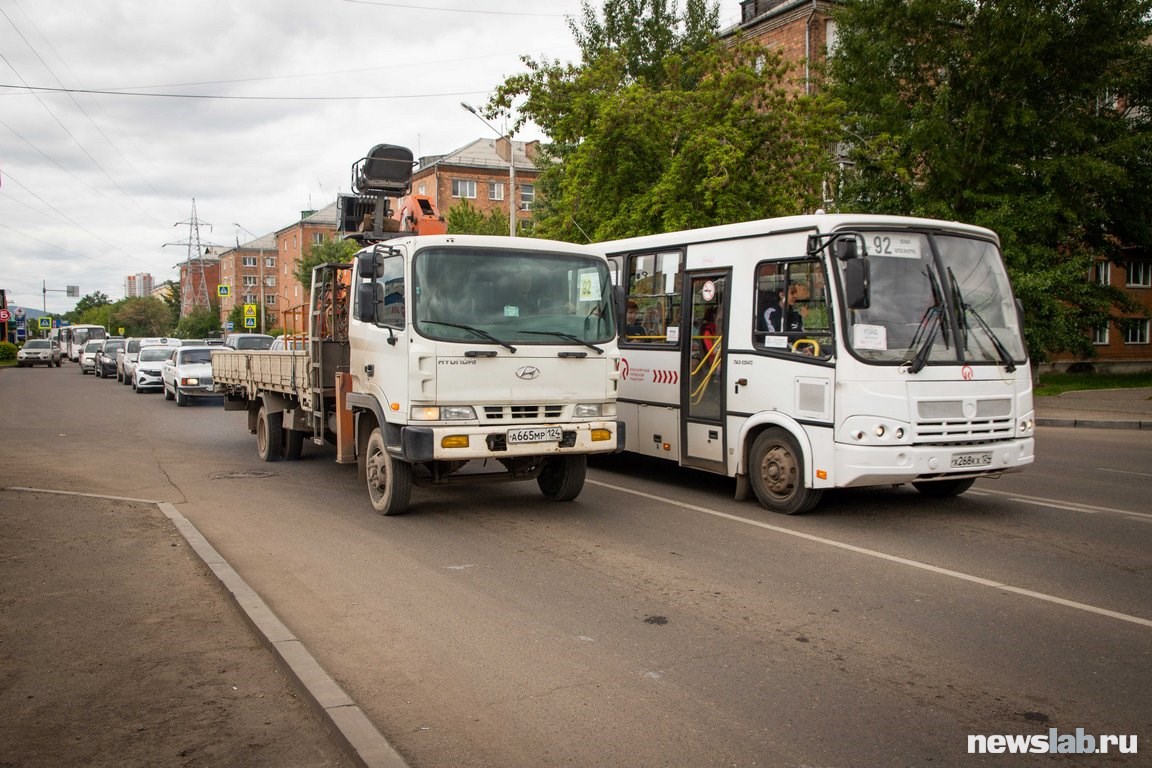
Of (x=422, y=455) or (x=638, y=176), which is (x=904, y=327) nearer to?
(x=422, y=455)

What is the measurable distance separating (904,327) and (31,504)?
8.82 metres

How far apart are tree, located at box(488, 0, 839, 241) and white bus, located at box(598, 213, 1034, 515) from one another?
12.3 meters

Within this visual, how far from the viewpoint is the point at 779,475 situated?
9500 millimetres

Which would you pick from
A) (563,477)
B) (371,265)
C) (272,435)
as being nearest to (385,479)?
(563,477)

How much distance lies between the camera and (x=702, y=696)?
4668mm

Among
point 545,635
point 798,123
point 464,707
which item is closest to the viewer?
point 464,707

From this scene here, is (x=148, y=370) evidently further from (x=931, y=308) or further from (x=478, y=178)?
(x=478, y=178)

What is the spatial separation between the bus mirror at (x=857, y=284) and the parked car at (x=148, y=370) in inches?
1110

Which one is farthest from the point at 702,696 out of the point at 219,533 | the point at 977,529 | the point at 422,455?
the point at 219,533

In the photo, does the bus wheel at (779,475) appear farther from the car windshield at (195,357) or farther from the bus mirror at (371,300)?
the car windshield at (195,357)

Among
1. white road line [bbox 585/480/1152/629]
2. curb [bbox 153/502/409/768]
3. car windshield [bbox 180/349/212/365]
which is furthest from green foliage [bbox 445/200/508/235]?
curb [bbox 153/502/409/768]

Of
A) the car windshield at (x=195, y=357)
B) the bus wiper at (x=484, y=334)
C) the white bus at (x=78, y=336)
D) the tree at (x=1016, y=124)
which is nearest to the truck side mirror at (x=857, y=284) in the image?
the bus wiper at (x=484, y=334)

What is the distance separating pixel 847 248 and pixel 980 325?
5.38ft

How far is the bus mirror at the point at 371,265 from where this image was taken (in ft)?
30.6
